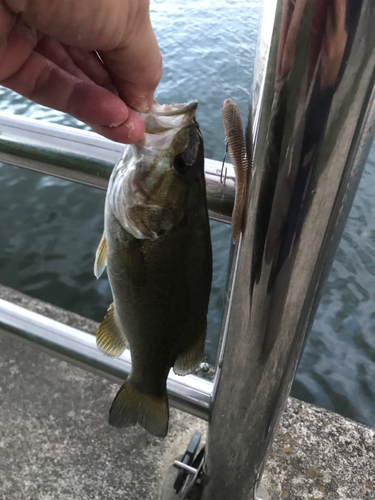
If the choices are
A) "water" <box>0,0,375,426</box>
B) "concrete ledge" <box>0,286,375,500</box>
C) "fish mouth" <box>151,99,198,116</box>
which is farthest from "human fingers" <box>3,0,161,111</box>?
"water" <box>0,0,375,426</box>

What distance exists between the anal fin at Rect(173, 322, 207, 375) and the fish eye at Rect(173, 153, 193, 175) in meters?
0.38

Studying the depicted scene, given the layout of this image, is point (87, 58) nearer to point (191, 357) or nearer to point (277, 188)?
point (277, 188)

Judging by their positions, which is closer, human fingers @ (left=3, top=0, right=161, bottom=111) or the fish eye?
human fingers @ (left=3, top=0, right=161, bottom=111)

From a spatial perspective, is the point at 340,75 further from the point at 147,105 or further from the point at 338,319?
the point at 338,319

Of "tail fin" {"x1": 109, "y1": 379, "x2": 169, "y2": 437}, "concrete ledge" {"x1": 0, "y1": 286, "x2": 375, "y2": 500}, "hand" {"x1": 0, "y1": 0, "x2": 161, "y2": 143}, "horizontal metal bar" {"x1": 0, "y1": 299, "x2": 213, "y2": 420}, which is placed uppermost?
"hand" {"x1": 0, "y1": 0, "x2": 161, "y2": 143}

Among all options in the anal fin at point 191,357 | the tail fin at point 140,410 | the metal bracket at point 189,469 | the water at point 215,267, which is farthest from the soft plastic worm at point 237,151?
the water at point 215,267

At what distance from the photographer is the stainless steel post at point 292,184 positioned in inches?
25.3

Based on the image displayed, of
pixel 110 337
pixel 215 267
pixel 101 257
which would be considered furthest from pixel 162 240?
pixel 215 267

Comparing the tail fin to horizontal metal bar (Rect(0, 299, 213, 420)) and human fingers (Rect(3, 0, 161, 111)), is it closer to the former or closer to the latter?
horizontal metal bar (Rect(0, 299, 213, 420))

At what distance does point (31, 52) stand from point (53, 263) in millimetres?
3566

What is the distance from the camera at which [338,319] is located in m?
3.88

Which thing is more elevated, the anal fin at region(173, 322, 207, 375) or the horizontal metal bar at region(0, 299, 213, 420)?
the anal fin at region(173, 322, 207, 375)

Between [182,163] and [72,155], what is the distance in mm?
245

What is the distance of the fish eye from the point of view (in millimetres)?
967
